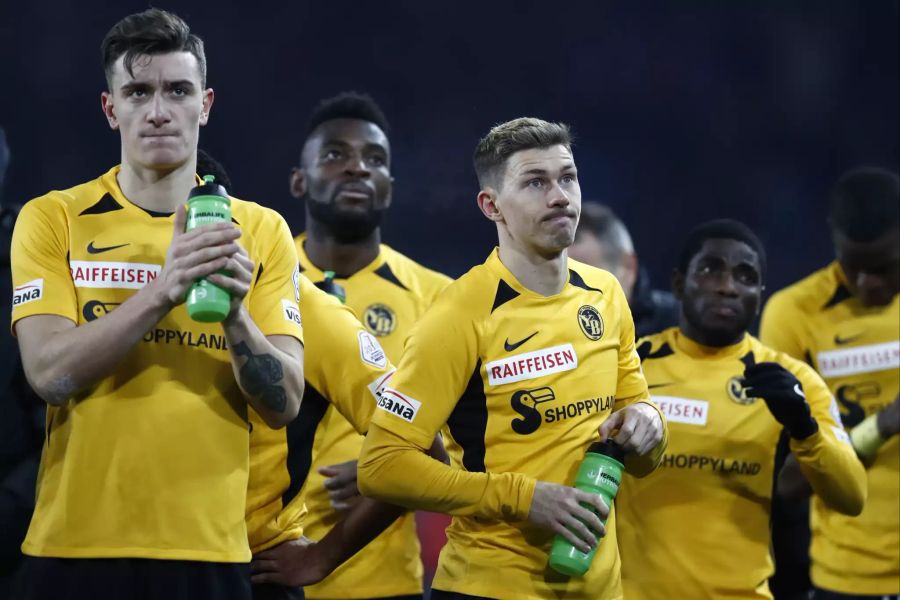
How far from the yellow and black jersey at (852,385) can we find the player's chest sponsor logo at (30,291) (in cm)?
317

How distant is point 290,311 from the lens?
2723mm

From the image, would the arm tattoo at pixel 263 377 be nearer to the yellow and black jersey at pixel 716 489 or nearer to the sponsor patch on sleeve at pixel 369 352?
the sponsor patch on sleeve at pixel 369 352

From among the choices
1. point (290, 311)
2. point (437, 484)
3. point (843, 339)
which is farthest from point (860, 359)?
point (290, 311)

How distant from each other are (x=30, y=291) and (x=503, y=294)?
1.16 meters

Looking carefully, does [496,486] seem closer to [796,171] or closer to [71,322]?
[71,322]

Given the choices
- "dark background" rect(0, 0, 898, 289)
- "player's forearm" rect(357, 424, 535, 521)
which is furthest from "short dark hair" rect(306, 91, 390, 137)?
"dark background" rect(0, 0, 898, 289)

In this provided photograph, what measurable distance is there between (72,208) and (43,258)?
0.13 metres

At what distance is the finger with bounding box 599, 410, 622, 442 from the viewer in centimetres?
293

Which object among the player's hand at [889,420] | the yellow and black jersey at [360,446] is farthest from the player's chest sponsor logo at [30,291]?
the player's hand at [889,420]

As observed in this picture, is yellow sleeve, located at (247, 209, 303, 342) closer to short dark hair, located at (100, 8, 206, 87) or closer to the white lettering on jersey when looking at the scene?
short dark hair, located at (100, 8, 206, 87)

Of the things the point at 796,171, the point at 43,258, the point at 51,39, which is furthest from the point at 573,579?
the point at 796,171

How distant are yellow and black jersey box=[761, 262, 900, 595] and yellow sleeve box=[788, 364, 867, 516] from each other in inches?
30.0

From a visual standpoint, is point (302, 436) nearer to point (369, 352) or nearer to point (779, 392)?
point (369, 352)

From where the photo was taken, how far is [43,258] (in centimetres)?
259
